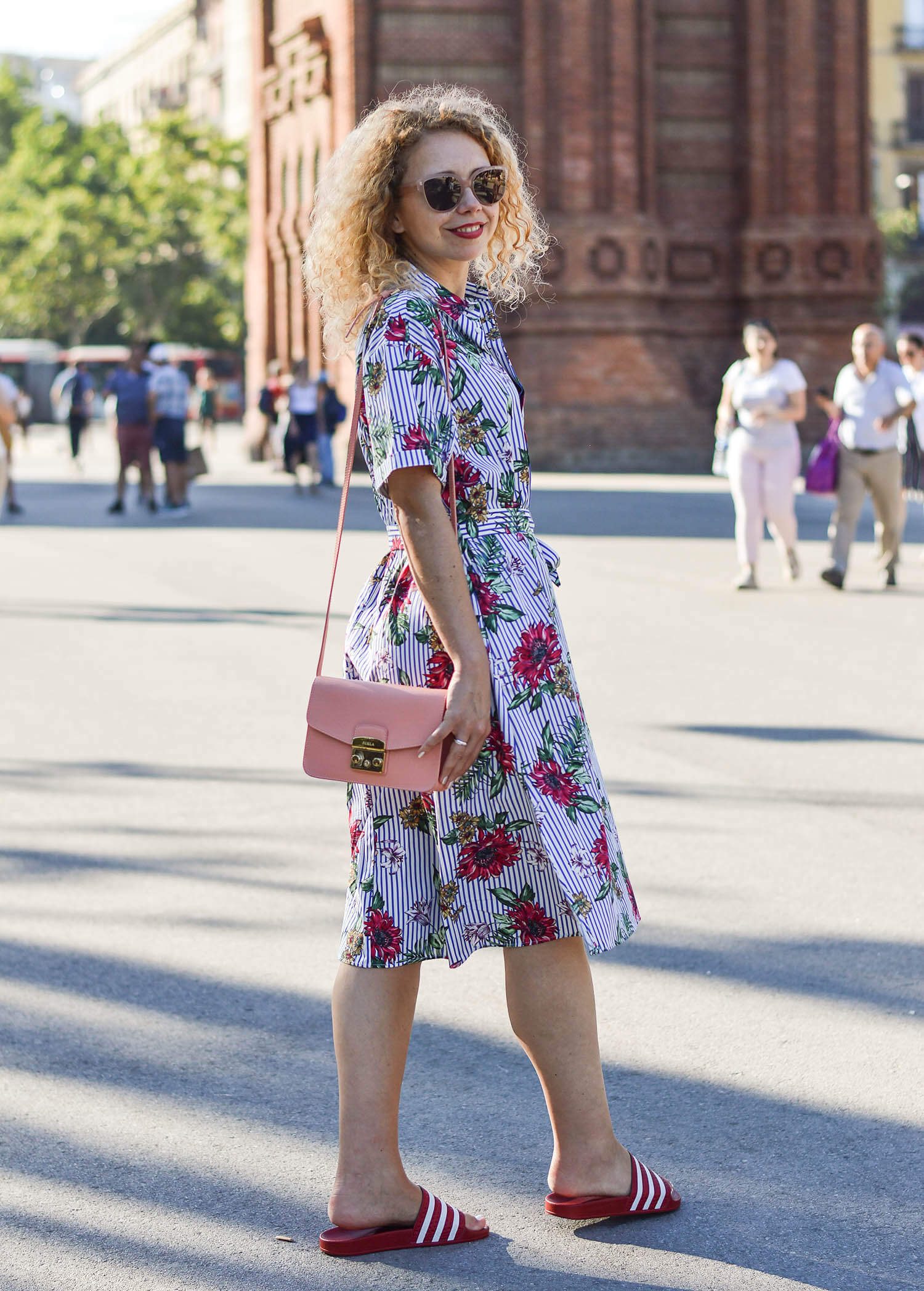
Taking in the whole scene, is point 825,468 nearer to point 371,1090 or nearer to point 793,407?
point 793,407

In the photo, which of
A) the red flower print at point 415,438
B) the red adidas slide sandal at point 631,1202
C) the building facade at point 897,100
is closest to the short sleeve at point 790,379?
the red adidas slide sandal at point 631,1202

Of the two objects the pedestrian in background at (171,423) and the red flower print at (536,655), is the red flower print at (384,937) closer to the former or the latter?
the red flower print at (536,655)

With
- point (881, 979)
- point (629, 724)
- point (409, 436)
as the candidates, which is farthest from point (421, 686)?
point (629, 724)

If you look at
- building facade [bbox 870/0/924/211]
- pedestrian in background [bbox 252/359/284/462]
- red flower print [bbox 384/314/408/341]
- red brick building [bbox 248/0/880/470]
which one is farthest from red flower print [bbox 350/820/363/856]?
building facade [bbox 870/0/924/211]

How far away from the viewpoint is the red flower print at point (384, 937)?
318cm

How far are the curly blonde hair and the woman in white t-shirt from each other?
9977 millimetres

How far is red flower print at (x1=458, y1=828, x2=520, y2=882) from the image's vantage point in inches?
123

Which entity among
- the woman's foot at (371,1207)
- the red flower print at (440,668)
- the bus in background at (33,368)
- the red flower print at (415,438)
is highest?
the bus in background at (33,368)

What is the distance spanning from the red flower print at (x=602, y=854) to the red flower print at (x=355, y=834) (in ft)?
1.36

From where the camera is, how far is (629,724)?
324 inches

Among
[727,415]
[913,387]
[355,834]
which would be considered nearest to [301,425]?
[913,387]

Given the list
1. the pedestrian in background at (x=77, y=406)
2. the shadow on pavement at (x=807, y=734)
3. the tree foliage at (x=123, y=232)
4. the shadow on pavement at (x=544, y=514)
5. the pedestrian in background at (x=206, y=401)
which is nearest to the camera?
the shadow on pavement at (x=807, y=734)

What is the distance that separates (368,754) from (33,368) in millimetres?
67178

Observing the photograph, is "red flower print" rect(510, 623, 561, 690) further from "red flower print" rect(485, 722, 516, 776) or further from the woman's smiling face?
the woman's smiling face
